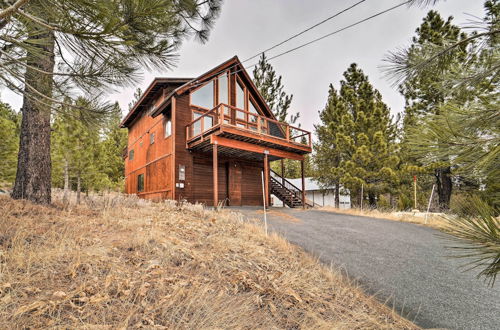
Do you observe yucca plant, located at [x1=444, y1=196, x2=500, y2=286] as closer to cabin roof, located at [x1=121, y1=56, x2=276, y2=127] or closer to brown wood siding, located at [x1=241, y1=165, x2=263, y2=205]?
cabin roof, located at [x1=121, y1=56, x2=276, y2=127]

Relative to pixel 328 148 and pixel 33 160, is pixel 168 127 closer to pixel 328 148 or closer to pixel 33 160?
pixel 33 160

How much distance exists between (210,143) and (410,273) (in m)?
8.31

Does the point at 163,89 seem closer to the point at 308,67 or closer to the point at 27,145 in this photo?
the point at 27,145

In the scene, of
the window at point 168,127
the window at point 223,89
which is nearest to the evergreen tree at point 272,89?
the window at point 223,89

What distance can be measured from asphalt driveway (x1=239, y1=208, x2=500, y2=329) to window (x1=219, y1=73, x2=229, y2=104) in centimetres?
886

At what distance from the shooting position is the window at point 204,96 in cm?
1295

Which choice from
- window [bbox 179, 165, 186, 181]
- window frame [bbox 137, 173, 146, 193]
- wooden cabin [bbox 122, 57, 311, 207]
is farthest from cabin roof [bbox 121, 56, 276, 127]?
→ window frame [bbox 137, 173, 146, 193]

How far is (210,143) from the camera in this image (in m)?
10.6

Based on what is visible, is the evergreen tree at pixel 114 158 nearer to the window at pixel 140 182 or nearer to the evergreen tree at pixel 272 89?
the window at pixel 140 182

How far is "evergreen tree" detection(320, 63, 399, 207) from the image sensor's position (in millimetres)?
13586

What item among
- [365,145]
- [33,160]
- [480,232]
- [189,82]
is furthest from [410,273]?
[189,82]

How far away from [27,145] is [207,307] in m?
6.15

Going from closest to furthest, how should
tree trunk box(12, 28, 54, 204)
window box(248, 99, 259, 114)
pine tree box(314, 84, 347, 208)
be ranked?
1. tree trunk box(12, 28, 54, 204)
2. window box(248, 99, 259, 114)
3. pine tree box(314, 84, 347, 208)

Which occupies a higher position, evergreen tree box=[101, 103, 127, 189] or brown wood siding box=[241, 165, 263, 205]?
evergreen tree box=[101, 103, 127, 189]
